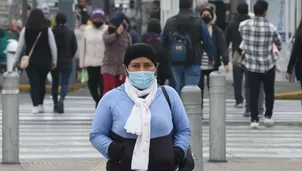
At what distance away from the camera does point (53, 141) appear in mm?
13578

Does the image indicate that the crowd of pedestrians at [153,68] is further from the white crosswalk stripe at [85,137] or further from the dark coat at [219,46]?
the white crosswalk stripe at [85,137]

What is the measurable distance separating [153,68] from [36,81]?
1111cm

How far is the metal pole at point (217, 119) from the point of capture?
11.1 metres

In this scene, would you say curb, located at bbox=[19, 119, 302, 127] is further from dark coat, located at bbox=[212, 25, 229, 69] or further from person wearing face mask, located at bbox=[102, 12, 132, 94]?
dark coat, located at bbox=[212, 25, 229, 69]

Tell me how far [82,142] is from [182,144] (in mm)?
7331

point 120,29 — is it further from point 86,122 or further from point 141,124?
point 141,124

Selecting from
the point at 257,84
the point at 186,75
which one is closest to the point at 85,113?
the point at 186,75

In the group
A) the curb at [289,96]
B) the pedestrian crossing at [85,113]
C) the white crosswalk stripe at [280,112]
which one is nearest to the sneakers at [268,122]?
the pedestrian crossing at [85,113]

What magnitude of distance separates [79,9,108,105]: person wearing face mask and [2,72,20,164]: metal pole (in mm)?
6018

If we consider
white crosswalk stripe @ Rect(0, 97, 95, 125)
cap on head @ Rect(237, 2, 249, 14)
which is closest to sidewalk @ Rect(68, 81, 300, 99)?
white crosswalk stripe @ Rect(0, 97, 95, 125)

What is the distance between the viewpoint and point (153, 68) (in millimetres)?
6191

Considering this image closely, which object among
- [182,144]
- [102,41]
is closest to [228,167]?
[182,144]

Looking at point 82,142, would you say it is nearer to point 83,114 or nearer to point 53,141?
point 53,141

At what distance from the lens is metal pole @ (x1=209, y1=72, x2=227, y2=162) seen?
11062 mm
